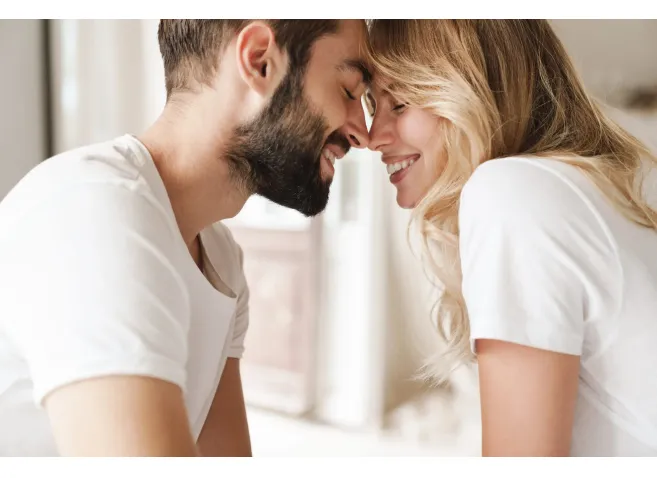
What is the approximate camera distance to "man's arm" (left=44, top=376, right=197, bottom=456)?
1.66 ft

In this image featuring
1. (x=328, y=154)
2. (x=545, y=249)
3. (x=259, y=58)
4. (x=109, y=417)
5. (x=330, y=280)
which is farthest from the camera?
(x=330, y=280)

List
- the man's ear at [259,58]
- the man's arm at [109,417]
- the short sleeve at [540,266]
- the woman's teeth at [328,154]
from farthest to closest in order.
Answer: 1. the woman's teeth at [328,154]
2. the man's ear at [259,58]
3. the short sleeve at [540,266]
4. the man's arm at [109,417]

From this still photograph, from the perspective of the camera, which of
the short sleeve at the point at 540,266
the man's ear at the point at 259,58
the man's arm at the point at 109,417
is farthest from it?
the man's ear at the point at 259,58

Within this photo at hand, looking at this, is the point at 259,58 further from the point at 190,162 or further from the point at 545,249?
the point at 545,249

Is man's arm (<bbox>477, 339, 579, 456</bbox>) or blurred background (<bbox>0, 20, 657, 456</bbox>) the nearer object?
man's arm (<bbox>477, 339, 579, 456</bbox>)

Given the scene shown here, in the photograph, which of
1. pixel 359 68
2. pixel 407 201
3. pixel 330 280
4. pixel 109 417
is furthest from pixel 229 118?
pixel 330 280

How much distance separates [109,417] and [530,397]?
0.42 metres

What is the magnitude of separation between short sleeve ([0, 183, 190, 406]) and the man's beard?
0.25m

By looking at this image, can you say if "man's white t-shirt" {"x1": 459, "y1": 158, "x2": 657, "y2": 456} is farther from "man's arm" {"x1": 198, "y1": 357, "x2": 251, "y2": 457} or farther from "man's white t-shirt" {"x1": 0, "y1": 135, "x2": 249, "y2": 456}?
"man's arm" {"x1": 198, "y1": 357, "x2": 251, "y2": 457}

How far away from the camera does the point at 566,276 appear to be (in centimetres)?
62

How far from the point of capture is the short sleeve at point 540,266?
621mm

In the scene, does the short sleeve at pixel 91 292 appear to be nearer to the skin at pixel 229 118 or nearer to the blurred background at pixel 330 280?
the skin at pixel 229 118

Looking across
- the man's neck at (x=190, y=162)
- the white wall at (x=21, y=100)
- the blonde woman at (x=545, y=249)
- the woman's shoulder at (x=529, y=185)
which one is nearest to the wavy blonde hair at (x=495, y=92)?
the blonde woman at (x=545, y=249)

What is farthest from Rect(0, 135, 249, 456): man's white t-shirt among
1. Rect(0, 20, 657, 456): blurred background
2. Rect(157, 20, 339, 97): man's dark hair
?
A: Rect(0, 20, 657, 456): blurred background
